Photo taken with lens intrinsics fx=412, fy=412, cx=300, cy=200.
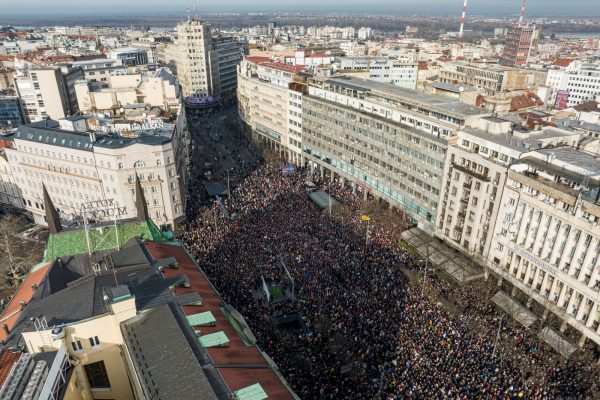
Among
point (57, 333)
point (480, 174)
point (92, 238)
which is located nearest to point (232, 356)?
point (57, 333)

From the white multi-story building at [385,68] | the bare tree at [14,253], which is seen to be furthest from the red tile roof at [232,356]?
the white multi-story building at [385,68]

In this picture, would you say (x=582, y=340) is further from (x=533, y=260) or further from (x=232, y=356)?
(x=232, y=356)

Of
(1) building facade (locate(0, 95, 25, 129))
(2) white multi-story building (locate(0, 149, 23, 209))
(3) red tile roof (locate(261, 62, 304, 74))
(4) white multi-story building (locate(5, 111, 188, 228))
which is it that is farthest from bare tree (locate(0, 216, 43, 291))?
(3) red tile roof (locate(261, 62, 304, 74))

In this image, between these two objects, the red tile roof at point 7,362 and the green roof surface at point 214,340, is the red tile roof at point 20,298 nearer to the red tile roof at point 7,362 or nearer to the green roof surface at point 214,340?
the red tile roof at point 7,362

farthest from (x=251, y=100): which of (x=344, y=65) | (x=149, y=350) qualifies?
(x=149, y=350)

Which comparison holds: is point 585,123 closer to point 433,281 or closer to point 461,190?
point 461,190

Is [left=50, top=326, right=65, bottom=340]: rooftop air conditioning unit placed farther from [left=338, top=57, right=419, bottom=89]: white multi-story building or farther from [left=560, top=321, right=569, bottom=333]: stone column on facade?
[left=338, top=57, right=419, bottom=89]: white multi-story building
